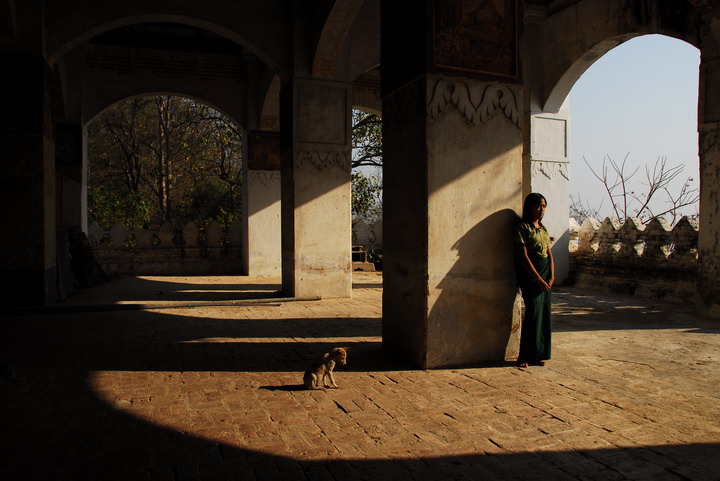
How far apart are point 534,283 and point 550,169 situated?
7451mm

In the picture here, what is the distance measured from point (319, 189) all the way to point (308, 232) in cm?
76

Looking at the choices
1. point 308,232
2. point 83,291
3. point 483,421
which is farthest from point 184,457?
point 83,291

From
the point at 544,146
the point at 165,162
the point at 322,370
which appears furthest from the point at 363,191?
the point at 322,370

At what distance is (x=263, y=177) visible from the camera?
14172 mm

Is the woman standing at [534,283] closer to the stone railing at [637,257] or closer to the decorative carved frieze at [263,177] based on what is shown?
the stone railing at [637,257]

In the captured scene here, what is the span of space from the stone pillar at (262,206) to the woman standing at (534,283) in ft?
32.9

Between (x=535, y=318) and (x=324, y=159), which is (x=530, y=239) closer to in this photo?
(x=535, y=318)

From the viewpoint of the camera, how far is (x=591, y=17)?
32.7 feet

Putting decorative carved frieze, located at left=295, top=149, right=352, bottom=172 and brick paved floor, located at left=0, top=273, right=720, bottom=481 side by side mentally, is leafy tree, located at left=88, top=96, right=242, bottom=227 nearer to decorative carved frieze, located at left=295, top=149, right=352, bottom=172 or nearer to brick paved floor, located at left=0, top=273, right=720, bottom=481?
decorative carved frieze, located at left=295, top=149, right=352, bottom=172

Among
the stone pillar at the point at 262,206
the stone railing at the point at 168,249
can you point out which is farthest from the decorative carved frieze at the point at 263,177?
the stone railing at the point at 168,249

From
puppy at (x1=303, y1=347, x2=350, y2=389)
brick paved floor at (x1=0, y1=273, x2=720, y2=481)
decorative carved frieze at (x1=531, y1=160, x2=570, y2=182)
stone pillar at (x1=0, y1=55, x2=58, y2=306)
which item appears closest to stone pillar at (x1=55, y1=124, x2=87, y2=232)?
stone pillar at (x1=0, y1=55, x2=58, y2=306)

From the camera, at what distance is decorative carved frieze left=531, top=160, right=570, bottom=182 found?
1121 cm

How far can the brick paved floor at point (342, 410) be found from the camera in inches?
107

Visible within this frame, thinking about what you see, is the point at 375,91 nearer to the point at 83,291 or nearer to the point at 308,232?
the point at 308,232
